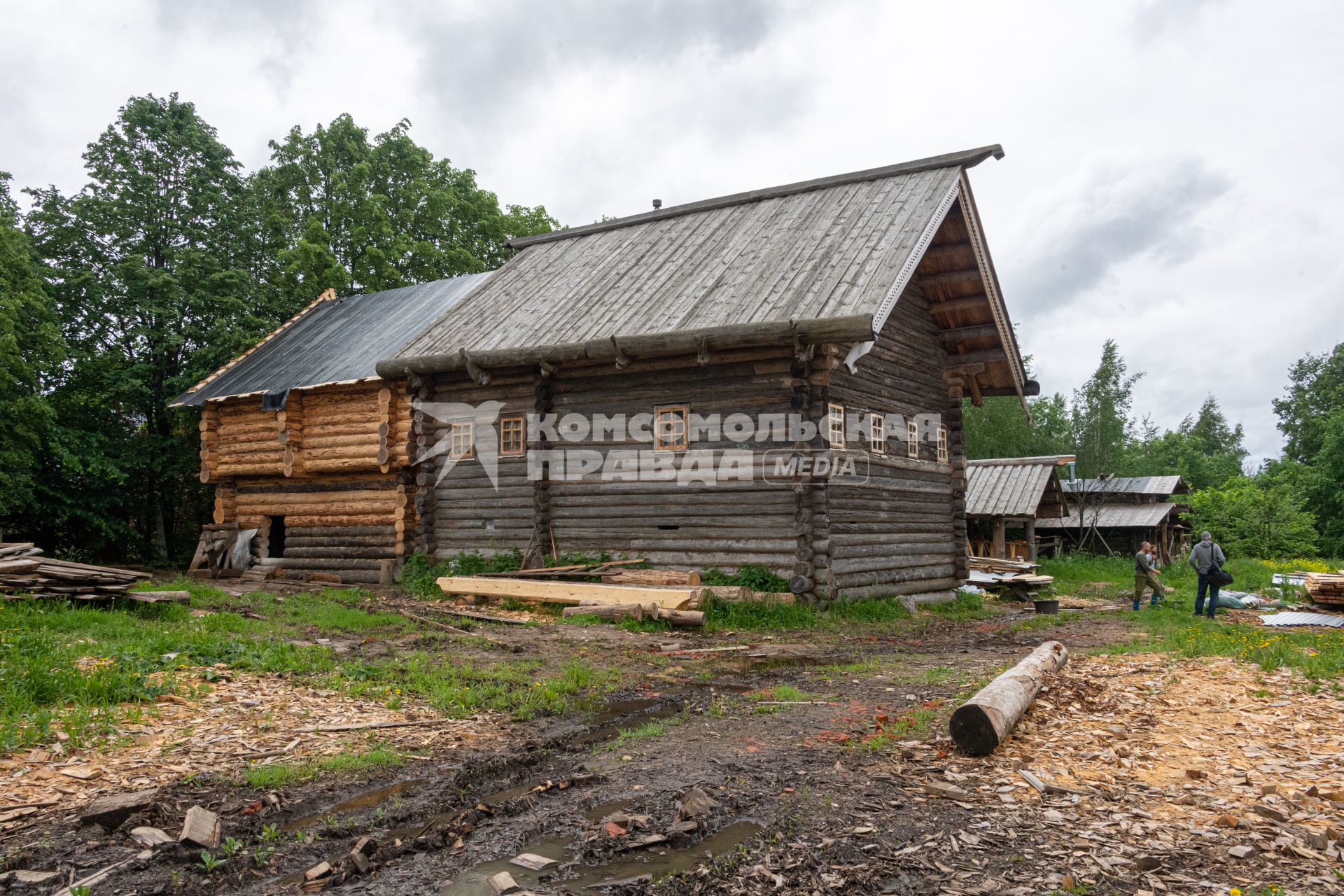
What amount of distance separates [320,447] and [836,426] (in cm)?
1190

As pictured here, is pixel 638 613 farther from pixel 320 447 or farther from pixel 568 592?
pixel 320 447

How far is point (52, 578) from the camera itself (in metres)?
9.74

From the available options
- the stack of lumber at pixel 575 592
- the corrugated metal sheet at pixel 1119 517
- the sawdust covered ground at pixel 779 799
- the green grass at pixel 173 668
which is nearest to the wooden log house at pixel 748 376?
the stack of lumber at pixel 575 592

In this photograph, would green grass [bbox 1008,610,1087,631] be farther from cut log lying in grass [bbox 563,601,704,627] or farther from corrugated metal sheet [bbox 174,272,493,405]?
corrugated metal sheet [bbox 174,272,493,405]

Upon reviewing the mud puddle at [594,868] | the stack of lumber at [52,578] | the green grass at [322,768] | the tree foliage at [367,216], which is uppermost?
the tree foliage at [367,216]

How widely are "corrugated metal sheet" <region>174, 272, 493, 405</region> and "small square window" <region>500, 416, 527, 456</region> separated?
3981mm

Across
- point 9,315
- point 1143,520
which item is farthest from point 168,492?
point 1143,520

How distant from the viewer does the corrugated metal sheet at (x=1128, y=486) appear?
105ft

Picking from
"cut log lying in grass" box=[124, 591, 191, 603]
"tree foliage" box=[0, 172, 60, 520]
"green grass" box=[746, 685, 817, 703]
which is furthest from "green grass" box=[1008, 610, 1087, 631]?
"tree foliage" box=[0, 172, 60, 520]

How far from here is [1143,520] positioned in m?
30.4

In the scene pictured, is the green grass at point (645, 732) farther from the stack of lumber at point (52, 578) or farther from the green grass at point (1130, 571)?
the green grass at point (1130, 571)

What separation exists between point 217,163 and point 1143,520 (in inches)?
1281

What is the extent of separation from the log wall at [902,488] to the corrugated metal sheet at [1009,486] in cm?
947

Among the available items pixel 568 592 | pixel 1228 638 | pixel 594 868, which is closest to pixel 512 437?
pixel 568 592
